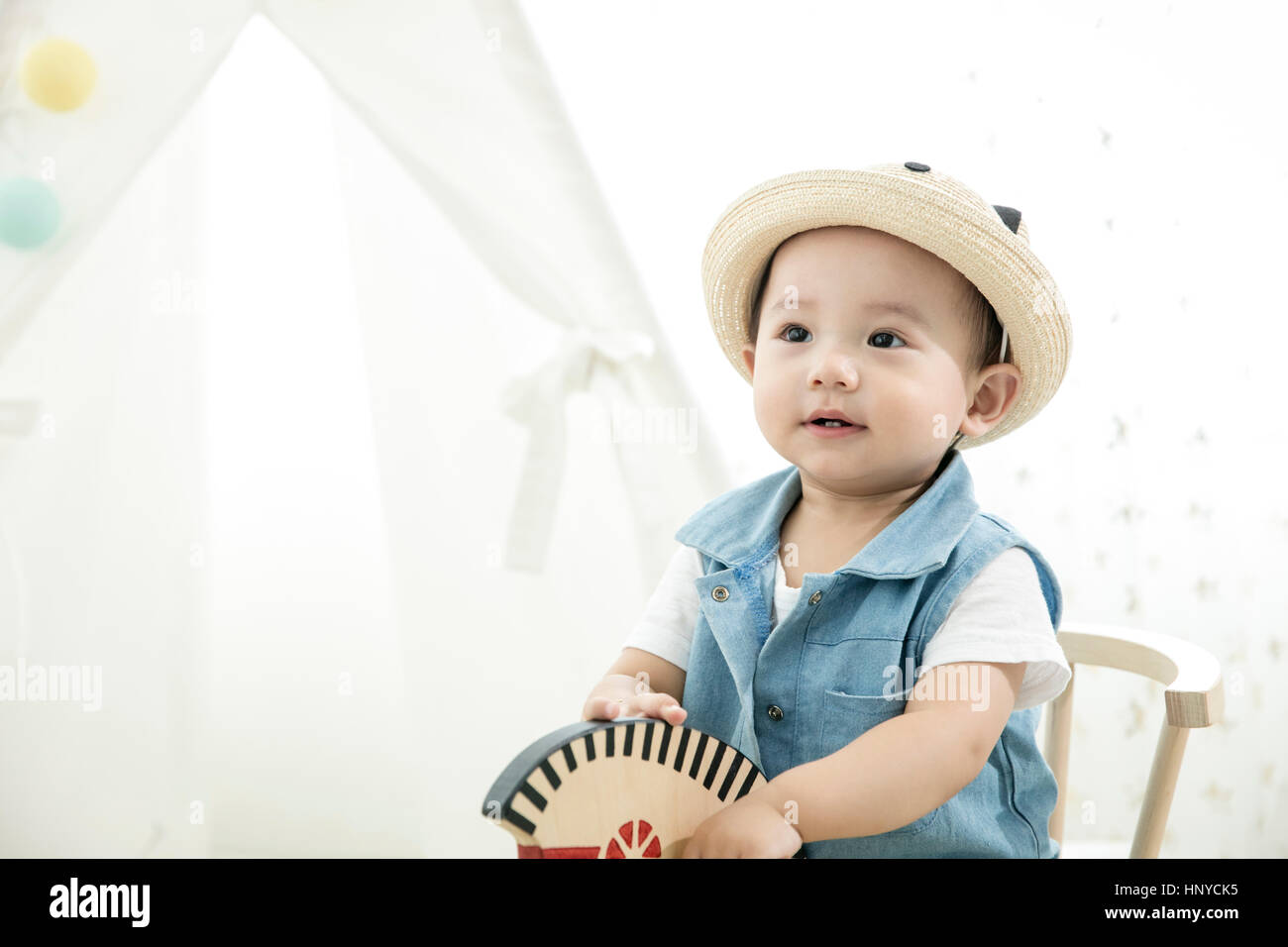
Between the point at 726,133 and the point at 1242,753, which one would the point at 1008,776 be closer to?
the point at 726,133

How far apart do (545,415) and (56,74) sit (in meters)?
0.77

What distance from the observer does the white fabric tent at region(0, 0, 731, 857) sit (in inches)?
58.3

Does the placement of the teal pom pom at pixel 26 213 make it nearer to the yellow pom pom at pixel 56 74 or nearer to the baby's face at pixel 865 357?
the yellow pom pom at pixel 56 74

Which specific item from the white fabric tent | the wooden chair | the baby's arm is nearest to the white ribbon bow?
the white fabric tent

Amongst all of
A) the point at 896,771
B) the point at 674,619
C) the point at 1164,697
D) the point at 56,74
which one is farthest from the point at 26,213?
the point at 1164,697

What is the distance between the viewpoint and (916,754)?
71 centimetres

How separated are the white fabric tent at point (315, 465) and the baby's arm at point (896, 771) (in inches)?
32.9

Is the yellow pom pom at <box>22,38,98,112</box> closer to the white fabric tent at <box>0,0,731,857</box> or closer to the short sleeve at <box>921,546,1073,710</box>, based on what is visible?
the white fabric tent at <box>0,0,731,857</box>

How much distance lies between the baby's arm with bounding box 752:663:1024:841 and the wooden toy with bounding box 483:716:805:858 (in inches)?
1.6

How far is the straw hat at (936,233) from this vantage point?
79 cm

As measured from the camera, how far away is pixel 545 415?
158 centimetres

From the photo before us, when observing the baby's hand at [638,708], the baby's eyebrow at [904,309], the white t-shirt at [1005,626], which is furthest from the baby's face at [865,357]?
the baby's hand at [638,708]
